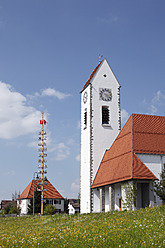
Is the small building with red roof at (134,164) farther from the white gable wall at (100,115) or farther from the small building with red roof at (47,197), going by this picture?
the small building with red roof at (47,197)

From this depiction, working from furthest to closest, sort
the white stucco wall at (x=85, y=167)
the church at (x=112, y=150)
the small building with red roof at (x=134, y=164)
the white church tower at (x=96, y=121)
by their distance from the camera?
1. the white church tower at (x=96, y=121)
2. the white stucco wall at (x=85, y=167)
3. the church at (x=112, y=150)
4. the small building with red roof at (x=134, y=164)

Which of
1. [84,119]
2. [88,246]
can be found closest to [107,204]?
[84,119]

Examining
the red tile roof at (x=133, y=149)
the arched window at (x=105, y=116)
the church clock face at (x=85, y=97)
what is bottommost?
the red tile roof at (x=133, y=149)

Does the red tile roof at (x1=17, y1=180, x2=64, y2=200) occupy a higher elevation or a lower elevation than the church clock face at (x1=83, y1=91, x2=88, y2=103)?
lower

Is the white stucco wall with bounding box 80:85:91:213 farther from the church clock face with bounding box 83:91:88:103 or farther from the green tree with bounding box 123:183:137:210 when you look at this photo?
the green tree with bounding box 123:183:137:210

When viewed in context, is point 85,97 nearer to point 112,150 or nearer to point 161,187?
point 112,150

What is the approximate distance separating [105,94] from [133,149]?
1374 cm

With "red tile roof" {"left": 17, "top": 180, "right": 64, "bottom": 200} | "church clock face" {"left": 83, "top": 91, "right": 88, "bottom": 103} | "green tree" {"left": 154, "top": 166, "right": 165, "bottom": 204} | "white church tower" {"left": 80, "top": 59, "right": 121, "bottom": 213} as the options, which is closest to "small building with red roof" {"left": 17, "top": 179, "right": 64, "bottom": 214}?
"red tile roof" {"left": 17, "top": 180, "right": 64, "bottom": 200}

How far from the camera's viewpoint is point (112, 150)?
42.9 meters

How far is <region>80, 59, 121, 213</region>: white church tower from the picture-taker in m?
45.2

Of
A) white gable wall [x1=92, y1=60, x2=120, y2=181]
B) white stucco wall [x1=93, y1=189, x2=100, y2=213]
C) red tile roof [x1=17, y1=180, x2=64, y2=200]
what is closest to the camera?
white stucco wall [x1=93, y1=189, x2=100, y2=213]

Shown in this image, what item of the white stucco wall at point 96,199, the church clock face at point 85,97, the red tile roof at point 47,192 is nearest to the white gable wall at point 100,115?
the church clock face at point 85,97

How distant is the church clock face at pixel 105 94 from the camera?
156 ft

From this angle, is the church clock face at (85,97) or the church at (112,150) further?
the church clock face at (85,97)
